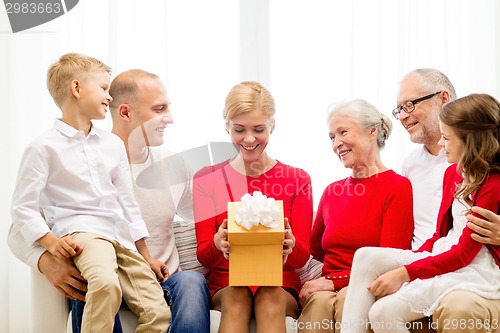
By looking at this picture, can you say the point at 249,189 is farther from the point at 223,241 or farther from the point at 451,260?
the point at 451,260

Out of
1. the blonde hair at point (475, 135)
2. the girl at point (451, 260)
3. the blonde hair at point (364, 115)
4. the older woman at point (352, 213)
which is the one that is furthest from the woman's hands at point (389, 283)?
the blonde hair at point (364, 115)

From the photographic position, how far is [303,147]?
322 centimetres

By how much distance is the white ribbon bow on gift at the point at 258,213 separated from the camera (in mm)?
2092

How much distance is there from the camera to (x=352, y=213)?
241cm

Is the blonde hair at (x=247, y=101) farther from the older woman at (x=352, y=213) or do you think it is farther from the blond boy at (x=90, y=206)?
the blond boy at (x=90, y=206)

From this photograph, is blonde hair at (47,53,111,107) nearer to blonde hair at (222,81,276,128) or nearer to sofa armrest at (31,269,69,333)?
blonde hair at (222,81,276,128)

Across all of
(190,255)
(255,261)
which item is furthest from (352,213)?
(190,255)

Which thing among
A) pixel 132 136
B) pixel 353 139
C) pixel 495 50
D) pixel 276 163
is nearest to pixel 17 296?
pixel 132 136

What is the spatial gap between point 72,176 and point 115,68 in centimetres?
99

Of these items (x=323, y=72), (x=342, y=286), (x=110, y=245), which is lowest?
(x=342, y=286)

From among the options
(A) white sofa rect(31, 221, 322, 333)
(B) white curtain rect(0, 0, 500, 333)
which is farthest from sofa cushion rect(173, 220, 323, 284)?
(B) white curtain rect(0, 0, 500, 333)

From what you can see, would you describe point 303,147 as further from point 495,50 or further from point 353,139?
point 495,50

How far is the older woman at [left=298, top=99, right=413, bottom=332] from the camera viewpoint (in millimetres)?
2229

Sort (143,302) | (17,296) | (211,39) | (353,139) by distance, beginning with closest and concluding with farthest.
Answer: (143,302)
(353,139)
(17,296)
(211,39)
